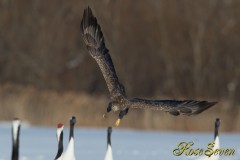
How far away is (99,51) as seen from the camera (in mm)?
12352

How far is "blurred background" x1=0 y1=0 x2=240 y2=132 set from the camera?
27125 mm

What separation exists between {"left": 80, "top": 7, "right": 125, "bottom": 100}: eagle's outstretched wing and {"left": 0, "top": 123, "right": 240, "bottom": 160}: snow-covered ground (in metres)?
2.12

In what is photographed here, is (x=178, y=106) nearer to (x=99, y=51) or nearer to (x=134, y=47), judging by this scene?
(x=99, y=51)

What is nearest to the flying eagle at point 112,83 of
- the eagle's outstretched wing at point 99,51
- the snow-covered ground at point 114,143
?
the eagle's outstretched wing at point 99,51

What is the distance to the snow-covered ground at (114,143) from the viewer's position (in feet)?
48.7

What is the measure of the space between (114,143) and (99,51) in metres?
5.19

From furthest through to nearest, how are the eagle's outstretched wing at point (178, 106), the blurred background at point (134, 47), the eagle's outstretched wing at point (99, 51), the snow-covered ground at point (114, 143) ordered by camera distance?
1. the blurred background at point (134, 47)
2. the snow-covered ground at point (114, 143)
3. the eagle's outstretched wing at point (99, 51)
4. the eagle's outstretched wing at point (178, 106)

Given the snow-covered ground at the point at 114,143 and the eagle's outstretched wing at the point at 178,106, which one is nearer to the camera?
the eagle's outstretched wing at the point at 178,106

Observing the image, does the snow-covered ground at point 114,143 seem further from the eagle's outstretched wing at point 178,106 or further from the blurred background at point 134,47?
the blurred background at point 134,47

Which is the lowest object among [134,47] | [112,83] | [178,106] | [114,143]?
[178,106]

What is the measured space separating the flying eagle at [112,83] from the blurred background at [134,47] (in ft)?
42.3

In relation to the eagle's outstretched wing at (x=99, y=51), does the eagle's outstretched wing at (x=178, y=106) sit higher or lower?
lower

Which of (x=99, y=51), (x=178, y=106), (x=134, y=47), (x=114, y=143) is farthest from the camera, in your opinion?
(x=134, y=47)

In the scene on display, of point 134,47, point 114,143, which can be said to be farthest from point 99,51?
point 134,47
